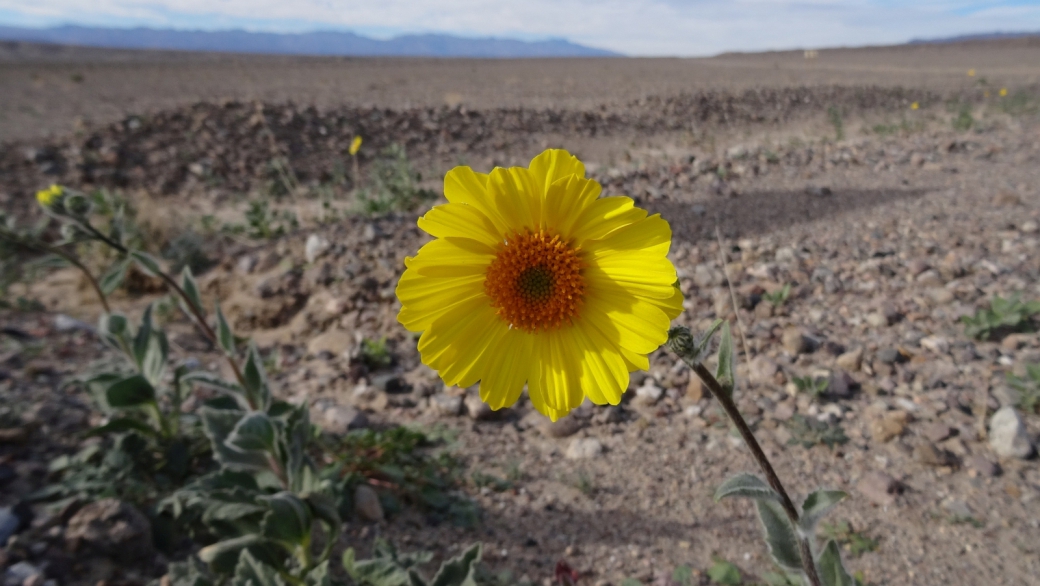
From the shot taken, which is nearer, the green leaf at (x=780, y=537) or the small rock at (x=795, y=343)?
the green leaf at (x=780, y=537)

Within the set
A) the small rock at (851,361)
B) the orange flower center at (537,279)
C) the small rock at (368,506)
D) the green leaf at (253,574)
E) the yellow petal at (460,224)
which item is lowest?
the small rock at (368,506)

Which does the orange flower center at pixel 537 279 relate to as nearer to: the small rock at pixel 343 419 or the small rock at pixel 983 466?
the small rock at pixel 343 419

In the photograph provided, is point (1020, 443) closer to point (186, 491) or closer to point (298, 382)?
point (186, 491)

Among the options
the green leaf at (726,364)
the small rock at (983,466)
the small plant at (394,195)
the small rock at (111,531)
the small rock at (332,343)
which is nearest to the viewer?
the green leaf at (726,364)

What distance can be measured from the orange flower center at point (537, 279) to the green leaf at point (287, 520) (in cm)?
127

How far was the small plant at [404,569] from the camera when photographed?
6.48 feet

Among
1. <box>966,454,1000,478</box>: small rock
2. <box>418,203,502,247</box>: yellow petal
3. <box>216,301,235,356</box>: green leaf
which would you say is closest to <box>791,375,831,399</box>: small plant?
<box>966,454,1000,478</box>: small rock

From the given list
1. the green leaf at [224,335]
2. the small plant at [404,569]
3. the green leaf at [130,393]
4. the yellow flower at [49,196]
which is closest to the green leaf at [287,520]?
the small plant at [404,569]

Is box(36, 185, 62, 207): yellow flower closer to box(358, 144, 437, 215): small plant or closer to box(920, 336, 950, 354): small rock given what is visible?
box(358, 144, 437, 215): small plant

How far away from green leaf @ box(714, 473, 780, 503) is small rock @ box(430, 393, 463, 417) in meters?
2.06

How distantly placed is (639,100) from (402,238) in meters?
14.6

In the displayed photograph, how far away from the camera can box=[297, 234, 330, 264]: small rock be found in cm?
535

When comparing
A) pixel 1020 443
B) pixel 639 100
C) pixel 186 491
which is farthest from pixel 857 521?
pixel 639 100

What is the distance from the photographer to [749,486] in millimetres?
1415
